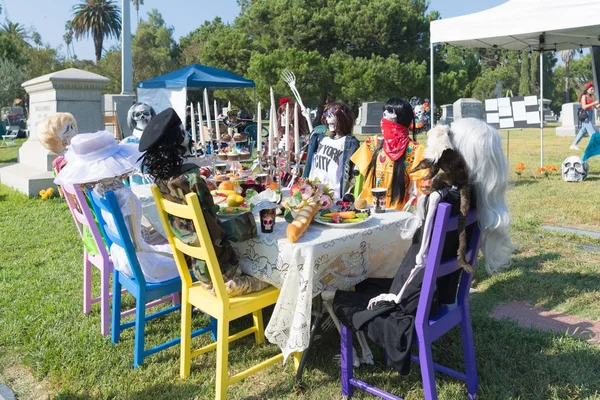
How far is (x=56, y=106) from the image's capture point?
29.5 feet

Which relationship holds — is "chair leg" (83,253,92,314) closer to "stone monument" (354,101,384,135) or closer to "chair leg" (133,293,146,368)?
"chair leg" (133,293,146,368)

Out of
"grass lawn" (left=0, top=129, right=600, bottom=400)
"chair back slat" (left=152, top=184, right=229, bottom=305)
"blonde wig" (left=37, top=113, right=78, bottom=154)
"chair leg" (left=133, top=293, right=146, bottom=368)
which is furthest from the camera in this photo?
"blonde wig" (left=37, top=113, right=78, bottom=154)

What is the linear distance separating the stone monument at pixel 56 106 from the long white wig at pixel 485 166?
25.8 ft

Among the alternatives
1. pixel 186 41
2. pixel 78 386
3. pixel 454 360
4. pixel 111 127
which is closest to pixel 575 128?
pixel 111 127

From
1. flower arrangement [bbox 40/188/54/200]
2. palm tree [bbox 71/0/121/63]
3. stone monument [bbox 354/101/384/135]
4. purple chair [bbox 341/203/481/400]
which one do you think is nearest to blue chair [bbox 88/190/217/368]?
purple chair [bbox 341/203/481/400]

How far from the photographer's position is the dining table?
2342 millimetres

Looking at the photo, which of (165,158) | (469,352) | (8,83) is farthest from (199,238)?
(8,83)

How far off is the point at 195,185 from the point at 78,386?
4.50 feet

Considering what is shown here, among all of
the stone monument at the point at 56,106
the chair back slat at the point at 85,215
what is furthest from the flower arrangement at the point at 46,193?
the chair back slat at the point at 85,215

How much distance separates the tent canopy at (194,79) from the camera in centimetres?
1336

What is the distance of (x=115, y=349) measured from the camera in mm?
3191

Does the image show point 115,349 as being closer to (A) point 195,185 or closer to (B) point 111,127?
(A) point 195,185

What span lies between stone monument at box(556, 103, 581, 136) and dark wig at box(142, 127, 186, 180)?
63.6 feet

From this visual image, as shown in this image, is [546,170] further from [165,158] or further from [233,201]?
[165,158]
